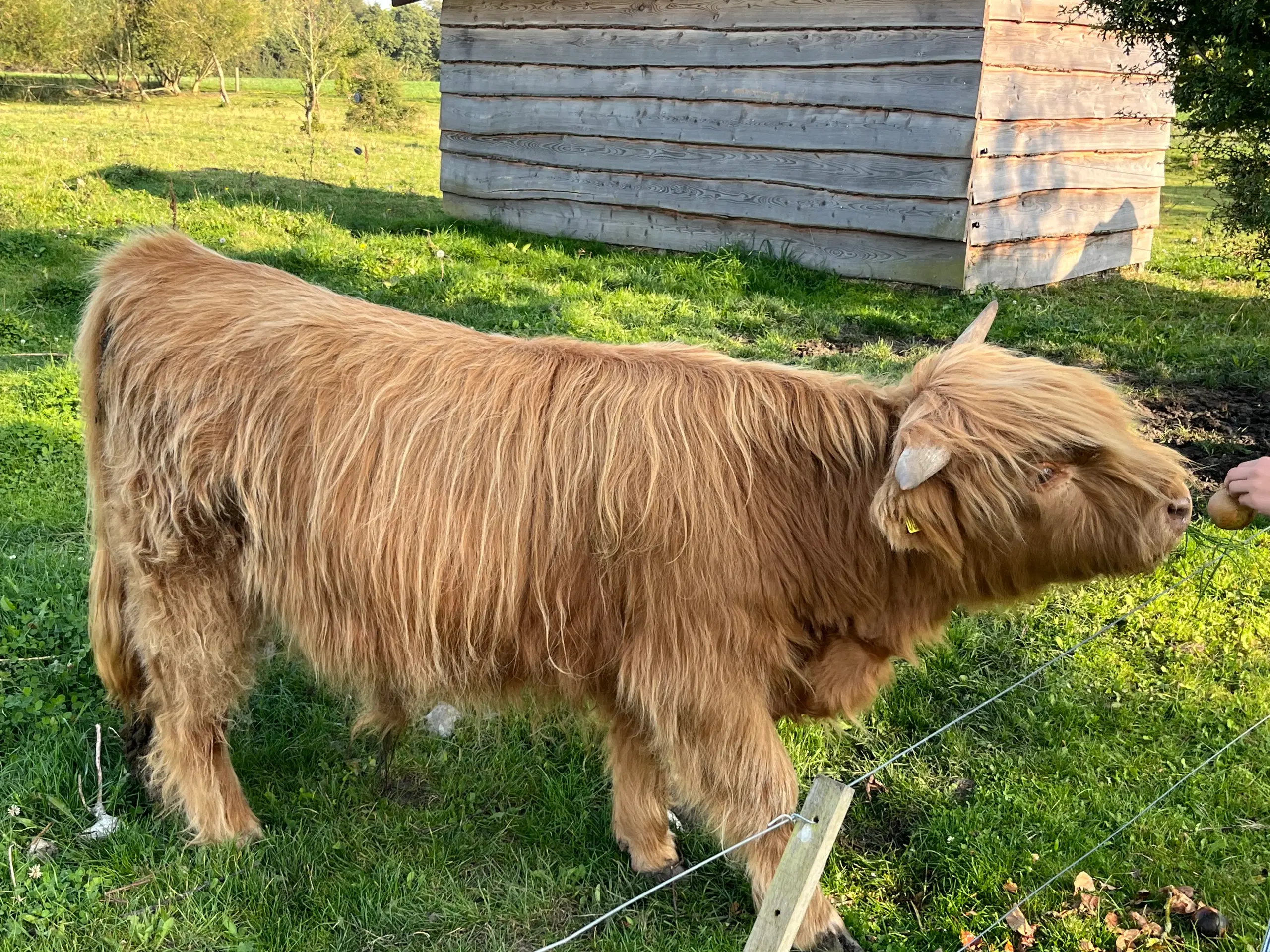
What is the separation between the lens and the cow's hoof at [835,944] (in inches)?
103

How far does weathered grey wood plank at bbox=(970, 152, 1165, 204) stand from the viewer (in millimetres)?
7695

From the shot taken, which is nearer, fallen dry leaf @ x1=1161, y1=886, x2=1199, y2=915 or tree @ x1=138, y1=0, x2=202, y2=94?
fallen dry leaf @ x1=1161, y1=886, x2=1199, y2=915

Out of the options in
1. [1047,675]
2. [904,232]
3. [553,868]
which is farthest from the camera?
[904,232]

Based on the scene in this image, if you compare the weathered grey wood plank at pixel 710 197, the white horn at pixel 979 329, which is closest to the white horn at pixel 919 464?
the white horn at pixel 979 329

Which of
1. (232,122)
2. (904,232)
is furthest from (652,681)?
(232,122)

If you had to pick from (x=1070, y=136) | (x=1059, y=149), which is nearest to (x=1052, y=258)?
(x=1059, y=149)

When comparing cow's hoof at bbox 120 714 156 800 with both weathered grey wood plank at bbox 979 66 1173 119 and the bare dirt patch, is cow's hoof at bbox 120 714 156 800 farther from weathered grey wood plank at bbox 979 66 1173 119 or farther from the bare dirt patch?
weathered grey wood plank at bbox 979 66 1173 119

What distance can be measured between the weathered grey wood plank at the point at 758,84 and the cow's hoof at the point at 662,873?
6.49 m

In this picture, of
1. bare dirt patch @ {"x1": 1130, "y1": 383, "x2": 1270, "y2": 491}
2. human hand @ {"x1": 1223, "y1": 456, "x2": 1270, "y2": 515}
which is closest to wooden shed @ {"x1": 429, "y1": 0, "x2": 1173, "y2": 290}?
bare dirt patch @ {"x1": 1130, "y1": 383, "x2": 1270, "y2": 491}

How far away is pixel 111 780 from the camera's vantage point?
300 cm

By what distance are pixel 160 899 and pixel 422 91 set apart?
40.6 meters

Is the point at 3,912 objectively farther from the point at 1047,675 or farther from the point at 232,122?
the point at 232,122

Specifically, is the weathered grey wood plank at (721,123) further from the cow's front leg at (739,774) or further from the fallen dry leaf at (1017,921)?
the cow's front leg at (739,774)

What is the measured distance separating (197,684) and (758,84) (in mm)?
7682
